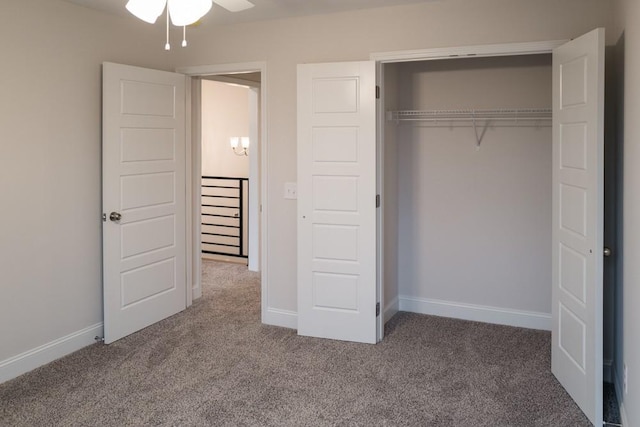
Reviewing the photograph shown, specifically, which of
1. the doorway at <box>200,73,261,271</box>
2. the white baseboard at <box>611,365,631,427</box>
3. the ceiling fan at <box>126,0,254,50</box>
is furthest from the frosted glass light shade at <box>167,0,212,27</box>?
the doorway at <box>200,73,261,271</box>

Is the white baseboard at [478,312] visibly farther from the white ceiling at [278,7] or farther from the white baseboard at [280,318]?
the white ceiling at [278,7]

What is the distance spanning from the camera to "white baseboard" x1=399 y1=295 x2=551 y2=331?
433cm

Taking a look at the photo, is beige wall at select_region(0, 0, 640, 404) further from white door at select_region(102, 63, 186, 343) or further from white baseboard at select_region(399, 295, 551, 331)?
white baseboard at select_region(399, 295, 551, 331)

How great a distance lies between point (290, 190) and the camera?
426cm

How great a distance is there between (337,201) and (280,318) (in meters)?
1.12

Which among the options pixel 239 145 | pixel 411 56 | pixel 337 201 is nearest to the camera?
pixel 411 56

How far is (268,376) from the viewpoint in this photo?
3.40m

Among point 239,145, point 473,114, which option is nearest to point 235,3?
point 473,114

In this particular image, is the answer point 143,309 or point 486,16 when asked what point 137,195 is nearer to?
point 143,309

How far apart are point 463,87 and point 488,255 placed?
1.40 meters

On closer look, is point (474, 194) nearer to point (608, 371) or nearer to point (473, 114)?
point (473, 114)

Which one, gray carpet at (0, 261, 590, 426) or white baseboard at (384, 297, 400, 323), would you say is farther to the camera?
white baseboard at (384, 297, 400, 323)

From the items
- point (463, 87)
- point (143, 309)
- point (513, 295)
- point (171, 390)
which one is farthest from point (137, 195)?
point (513, 295)

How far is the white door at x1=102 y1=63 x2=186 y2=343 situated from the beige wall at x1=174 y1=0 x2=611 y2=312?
599mm
